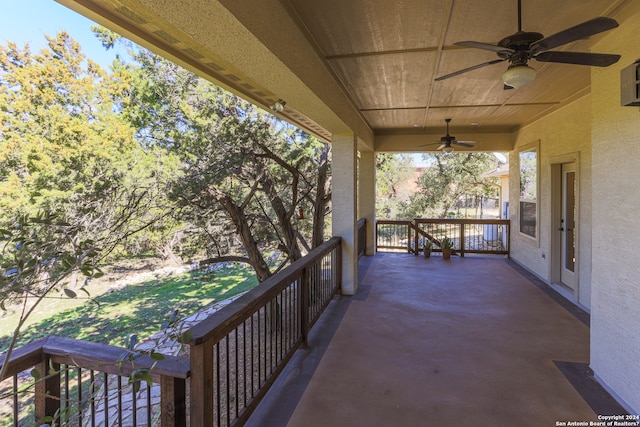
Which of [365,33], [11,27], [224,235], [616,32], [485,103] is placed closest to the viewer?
[616,32]

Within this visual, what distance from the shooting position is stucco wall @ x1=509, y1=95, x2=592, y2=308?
429cm

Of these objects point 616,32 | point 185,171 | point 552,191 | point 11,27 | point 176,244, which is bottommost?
point 176,244

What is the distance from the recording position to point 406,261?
7148 mm

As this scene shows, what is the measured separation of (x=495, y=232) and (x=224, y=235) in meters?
6.53

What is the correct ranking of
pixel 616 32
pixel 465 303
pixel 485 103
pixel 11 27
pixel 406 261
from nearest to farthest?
pixel 616 32 < pixel 465 303 < pixel 485 103 < pixel 11 27 < pixel 406 261

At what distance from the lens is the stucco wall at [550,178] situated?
4285 mm

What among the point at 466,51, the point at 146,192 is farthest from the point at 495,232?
the point at 146,192

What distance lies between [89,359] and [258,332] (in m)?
1.14

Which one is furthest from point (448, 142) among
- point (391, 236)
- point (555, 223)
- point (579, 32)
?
point (579, 32)

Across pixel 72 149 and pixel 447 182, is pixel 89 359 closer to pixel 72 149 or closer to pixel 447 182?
pixel 72 149

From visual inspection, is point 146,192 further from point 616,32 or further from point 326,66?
point 616,32

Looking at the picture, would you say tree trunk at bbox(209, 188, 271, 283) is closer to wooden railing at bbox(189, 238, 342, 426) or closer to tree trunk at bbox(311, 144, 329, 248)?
tree trunk at bbox(311, 144, 329, 248)

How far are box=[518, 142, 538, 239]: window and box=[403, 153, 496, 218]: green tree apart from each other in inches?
265

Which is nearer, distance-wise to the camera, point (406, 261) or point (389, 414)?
point (389, 414)
